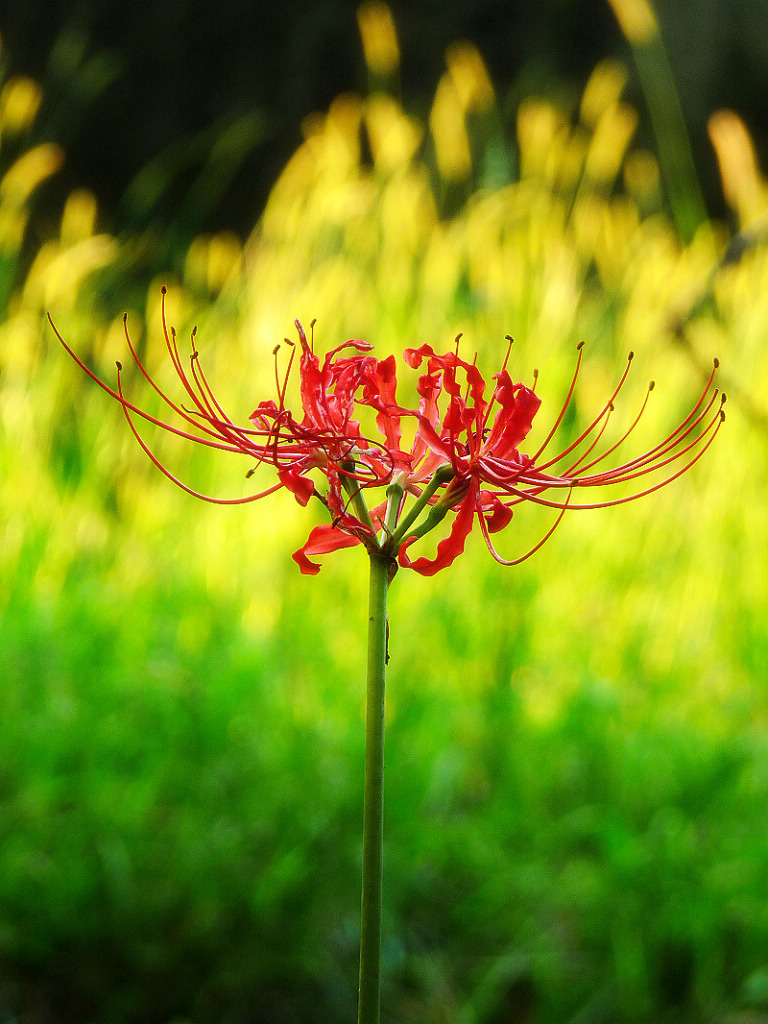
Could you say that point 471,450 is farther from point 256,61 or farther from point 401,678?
point 256,61

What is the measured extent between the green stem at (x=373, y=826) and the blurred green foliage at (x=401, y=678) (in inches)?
25.3

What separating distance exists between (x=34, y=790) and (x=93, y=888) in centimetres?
15

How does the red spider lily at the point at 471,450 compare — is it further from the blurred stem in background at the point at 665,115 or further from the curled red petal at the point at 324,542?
the blurred stem in background at the point at 665,115

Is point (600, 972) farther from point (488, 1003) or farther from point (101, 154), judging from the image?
point (101, 154)

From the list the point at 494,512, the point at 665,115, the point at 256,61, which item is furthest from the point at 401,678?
the point at 256,61

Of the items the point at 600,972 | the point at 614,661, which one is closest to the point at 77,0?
the point at 614,661

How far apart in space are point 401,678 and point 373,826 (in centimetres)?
149

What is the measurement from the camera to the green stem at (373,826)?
0.27 meters

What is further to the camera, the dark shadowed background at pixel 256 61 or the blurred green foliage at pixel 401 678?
the dark shadowed background at pixel 256 61

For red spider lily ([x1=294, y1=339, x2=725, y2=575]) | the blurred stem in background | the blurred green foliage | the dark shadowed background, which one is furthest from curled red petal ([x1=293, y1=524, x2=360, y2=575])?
the dark shadowed background

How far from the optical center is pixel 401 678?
175 centimetres

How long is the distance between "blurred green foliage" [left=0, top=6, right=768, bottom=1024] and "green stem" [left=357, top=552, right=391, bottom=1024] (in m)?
0.64

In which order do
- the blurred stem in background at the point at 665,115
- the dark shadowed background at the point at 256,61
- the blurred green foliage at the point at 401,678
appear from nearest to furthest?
the blurred green foliage at the point at 401,678 < the blurred stem in background at the point at 665,115 < the dark shadowed background at the point at 256,61

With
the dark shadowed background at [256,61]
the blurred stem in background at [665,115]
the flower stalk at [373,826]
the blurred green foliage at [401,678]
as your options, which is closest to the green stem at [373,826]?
the flower stalk at [373,826]
